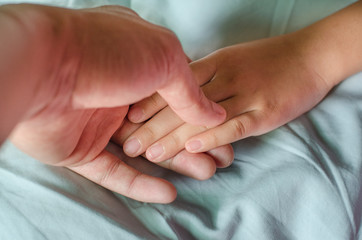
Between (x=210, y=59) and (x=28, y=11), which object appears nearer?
(x=28, y=11)

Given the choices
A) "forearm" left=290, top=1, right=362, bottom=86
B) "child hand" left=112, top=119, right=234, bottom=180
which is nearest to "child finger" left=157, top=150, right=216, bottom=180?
"child hand" left=112, top=119, right=234, bottom=180

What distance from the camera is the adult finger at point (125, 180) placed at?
0.52 m

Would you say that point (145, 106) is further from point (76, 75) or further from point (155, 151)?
point (76, 75)

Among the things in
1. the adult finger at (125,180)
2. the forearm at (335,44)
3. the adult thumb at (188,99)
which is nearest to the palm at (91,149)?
the adult finger at (125,180)

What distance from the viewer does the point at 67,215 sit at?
0.50 m

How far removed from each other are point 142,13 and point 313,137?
0.39 m

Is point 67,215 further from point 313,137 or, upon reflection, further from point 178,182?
point 313,137

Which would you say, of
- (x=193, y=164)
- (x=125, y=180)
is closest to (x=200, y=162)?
(x=193, y=164)

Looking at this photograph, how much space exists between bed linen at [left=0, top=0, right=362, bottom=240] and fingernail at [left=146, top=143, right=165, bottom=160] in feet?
0.11

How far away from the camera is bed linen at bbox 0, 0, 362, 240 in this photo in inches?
19.6

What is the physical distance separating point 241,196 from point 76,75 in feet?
1.04

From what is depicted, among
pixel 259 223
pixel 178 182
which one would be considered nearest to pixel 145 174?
pixel 178 182

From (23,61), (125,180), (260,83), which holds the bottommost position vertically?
(125,180)

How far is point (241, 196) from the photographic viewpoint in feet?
1.82
